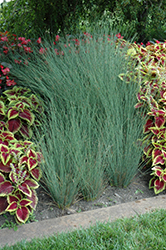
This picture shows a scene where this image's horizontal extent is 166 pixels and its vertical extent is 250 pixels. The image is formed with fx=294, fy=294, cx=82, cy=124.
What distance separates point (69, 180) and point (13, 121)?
101 centimetres

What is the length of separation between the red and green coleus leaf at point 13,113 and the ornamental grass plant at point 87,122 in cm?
34

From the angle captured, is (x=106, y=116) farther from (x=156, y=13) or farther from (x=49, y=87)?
(x=156, y=13)

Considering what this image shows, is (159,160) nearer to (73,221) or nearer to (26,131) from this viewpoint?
(73,221)

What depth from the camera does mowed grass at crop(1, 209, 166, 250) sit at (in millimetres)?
2107

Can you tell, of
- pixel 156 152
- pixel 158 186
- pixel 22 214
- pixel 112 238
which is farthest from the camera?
pixel 156 152

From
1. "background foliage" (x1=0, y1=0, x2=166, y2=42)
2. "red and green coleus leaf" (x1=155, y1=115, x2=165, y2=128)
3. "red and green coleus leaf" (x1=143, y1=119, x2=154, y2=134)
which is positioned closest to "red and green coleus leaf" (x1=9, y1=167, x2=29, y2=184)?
"red and green coleus leaf" (x1=143, y1=119, x2=154, y2=134)

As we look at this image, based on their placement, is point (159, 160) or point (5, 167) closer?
point (5, 167)

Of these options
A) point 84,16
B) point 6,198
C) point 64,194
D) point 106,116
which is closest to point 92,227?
point 64,194

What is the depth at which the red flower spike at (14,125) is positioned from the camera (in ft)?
10.4

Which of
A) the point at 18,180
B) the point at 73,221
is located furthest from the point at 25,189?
the point at 73,221

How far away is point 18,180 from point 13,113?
959 mm

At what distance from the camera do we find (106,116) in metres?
3.24

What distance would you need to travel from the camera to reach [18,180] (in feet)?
8.13

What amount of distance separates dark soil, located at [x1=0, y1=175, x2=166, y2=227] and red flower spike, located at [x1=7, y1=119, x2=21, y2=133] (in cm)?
72
